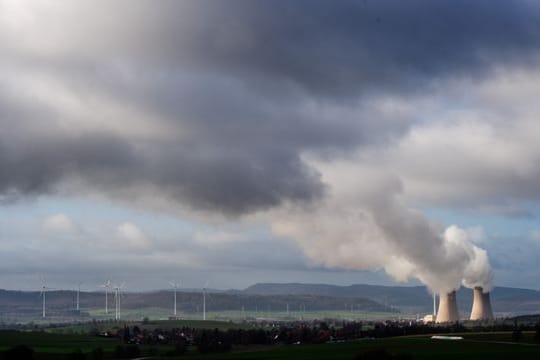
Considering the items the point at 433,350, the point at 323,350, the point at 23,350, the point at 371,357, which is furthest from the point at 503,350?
the point at 23,350

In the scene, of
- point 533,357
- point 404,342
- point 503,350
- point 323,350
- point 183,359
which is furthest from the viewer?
point 404,342

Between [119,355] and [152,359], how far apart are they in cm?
1679

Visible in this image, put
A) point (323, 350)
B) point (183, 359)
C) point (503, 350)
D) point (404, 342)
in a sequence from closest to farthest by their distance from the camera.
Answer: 1. point (503, 350)
2. point (183, 359)
3. point (323, 350)
4. point (404, 342)

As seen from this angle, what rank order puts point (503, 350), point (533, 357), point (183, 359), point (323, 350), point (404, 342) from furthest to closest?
point (404, 342), point (323, 350), point (183, 359), point (503, 350), point (533, 357)

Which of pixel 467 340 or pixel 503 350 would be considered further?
pixel 467 340

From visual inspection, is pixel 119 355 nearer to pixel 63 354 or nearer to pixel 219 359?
pixel 63 354

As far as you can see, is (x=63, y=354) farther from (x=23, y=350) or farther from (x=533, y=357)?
(x=533, y=357)

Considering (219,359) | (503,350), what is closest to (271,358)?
(219,359)

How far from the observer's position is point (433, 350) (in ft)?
554

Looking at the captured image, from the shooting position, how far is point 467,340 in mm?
199750

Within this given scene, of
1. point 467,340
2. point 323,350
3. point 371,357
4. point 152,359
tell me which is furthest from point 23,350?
point 467,340

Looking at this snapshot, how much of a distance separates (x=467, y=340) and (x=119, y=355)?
71925mm

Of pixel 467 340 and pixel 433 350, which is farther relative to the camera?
pixel 467 340

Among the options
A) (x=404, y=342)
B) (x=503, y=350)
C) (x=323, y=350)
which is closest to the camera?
(x=503, y=350)
